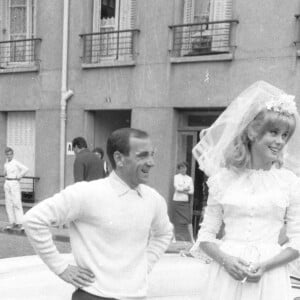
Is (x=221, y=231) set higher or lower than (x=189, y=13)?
lower

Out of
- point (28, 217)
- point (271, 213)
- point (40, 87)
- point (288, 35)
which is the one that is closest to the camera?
point (28, 217)

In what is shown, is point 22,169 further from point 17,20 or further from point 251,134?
point 251,134

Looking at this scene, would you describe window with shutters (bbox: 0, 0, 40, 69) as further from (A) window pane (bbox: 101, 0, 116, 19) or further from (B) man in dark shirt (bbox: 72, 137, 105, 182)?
(B) man in dark shirt (bbox: 72, 137, 105, 182)

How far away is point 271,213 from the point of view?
210 centimetres

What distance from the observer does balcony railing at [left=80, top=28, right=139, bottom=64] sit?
10156 millimetres

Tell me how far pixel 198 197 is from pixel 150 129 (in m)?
1.69

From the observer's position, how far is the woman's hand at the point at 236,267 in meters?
2.03

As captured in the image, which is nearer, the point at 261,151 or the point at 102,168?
the point at 261,151

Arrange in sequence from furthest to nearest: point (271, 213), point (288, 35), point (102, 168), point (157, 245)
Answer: point (288, 35)
point (102, 168)
point (157, 245)
point (271, 213)

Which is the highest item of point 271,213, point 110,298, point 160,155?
point 271,213

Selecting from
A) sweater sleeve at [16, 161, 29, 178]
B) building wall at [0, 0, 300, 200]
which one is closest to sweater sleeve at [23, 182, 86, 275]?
sweater sleeve at [16, 161, 29, 178]

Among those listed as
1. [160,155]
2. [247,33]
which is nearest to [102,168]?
[160,155]

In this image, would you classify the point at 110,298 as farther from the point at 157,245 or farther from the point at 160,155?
the point at 160,155

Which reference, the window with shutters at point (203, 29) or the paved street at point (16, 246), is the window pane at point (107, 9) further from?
the paved street at point (16, 246)
